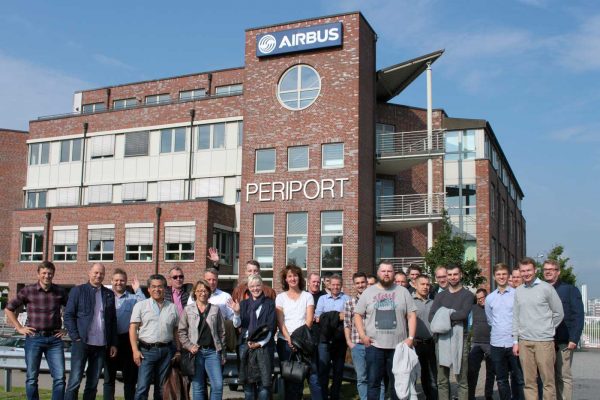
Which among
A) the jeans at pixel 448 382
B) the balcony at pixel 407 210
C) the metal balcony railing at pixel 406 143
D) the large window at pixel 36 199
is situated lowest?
the jeans at pixel 448 382

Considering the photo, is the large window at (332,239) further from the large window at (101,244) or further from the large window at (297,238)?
the large window at (101,244)

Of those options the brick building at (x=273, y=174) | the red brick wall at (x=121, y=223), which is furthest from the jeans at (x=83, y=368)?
the red brick wall at (x=121, y=223)

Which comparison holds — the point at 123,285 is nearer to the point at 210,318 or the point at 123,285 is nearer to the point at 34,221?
the point at 210,318

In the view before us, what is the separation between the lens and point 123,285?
9.22 meters

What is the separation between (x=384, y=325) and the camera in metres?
8.29

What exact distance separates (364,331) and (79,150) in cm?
3046

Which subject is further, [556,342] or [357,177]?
[357,177]

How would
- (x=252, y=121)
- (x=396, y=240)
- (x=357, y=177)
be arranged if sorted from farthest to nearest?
(x=396, y=240) < (x=252, y=121) < (x=357, y=177)

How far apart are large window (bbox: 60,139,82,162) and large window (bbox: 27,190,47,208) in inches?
90.6

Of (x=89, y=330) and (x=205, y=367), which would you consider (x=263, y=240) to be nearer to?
(x=205, y=367)

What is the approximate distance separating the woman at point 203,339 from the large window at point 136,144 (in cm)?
2638

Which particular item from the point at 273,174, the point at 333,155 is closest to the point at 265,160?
the point at 273,174

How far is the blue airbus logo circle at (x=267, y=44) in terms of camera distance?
95.7 feet

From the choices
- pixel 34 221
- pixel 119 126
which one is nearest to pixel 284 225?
pixel 119 126
